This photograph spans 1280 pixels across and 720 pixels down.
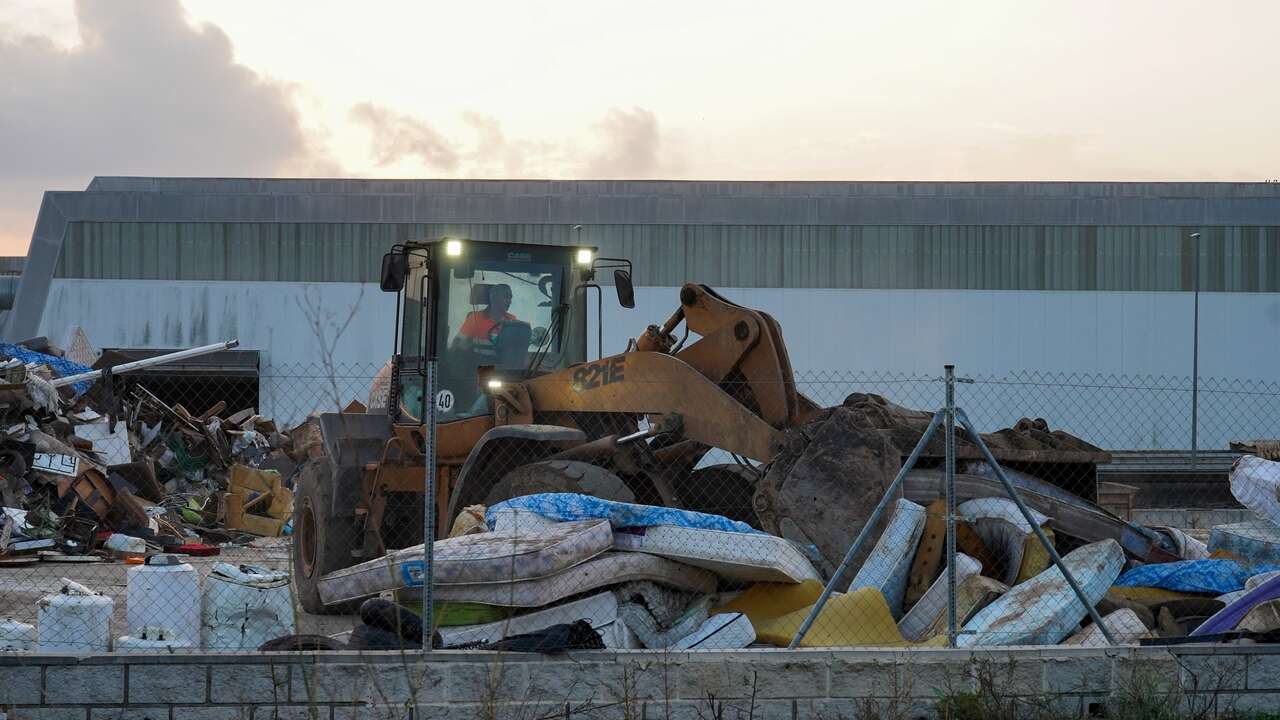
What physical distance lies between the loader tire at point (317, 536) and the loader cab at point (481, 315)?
0.84 metres

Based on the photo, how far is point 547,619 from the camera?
746cm

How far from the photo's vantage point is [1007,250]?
38312mm

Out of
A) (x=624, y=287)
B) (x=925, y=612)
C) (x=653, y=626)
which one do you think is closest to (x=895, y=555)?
(x=925, y=612)

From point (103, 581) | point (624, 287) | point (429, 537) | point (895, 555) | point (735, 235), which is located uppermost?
point (735, 235)

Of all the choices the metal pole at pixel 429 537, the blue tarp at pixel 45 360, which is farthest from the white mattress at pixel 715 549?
the blue tarp at pixel 45 360

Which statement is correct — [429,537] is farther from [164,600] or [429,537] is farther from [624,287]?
[624,287]

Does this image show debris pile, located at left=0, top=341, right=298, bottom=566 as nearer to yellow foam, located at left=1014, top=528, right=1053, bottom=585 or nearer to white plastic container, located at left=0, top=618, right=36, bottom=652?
white plastic container, located at left=0, top=618, right=36, bottom=652

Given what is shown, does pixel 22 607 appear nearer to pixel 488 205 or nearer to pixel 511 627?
pixel 511 627

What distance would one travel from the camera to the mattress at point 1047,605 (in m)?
7.65

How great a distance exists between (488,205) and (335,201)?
4392 millimetres

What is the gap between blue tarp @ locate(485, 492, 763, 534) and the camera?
310 inches

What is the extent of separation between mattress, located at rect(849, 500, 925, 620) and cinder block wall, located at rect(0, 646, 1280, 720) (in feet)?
5.02

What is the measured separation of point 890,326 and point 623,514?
3057cm

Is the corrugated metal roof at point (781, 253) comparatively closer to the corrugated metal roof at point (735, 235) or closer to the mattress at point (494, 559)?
the corrugated metal roof at point (735, 235)
